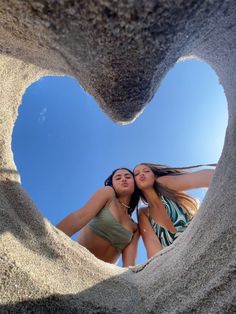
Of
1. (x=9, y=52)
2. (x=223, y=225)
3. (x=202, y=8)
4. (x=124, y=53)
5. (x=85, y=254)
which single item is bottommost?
(x=85, y=254)

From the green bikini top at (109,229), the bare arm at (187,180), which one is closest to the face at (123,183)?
the bare arm at (187,180)

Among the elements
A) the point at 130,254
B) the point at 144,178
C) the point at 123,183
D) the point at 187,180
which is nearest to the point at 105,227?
the point at 130,254

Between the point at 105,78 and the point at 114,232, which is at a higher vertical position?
the point at 105,78

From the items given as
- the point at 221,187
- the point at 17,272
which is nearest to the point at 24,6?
the point at 17,272

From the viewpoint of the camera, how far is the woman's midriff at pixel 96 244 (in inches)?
108

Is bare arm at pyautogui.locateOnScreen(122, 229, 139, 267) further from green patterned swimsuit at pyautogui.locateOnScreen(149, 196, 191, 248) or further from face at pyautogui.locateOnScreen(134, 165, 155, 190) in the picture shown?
face at pyautogui.locateOnScreen(134, 165, 155, 190)

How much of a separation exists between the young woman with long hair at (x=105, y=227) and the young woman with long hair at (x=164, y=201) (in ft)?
0.57

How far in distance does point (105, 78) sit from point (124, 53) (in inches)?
5.9

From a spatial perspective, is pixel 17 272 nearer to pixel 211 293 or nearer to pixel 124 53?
pixel 211 293

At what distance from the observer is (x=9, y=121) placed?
200 centimetres

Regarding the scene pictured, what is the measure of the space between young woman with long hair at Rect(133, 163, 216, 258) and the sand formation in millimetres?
1051

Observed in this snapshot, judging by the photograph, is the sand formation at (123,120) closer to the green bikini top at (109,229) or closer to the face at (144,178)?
the green bikini top at (109,229)

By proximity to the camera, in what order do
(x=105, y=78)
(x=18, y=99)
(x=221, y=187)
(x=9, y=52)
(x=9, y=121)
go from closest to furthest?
1. (x=105, y=78)
2. (x=221, y=187)
3. (x=9, y=52)
4. (x=9, y=121)
5. (x=18, y=99)

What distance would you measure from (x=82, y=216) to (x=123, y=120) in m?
1.41
